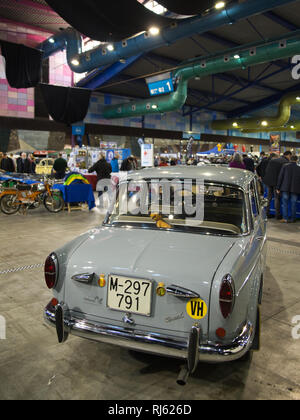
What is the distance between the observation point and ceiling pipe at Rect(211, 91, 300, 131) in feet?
62.7

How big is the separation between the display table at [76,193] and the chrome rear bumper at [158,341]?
7.98 meters

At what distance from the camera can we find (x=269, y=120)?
2070cm

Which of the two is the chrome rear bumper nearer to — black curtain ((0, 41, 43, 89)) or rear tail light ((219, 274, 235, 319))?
rear tail light ((219, 274, 235, 319))

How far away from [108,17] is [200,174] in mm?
6067

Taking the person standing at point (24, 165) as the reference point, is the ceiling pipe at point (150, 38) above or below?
above

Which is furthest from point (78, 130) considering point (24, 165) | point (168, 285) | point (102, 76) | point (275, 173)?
point (168, 285)

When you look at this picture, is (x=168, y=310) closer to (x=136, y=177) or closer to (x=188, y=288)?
(x=188, y=288)

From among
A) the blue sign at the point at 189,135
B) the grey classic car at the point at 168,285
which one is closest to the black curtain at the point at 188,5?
the grey classic car at the point at 168,285

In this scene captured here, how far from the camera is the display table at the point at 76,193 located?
10.1 metres

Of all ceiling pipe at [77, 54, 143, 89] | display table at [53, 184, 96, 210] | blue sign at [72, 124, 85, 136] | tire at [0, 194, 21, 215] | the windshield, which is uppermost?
ceiling pipe at [77, 54, 143, 89]

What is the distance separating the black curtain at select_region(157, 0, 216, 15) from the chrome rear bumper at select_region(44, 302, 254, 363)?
21.5 ft

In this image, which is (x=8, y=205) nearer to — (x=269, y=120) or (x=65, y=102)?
(x=65, y=102)

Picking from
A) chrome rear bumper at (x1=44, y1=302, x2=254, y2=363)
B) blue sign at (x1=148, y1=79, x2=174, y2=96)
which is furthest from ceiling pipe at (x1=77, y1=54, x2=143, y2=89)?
chrome rear bumper at (x1=44, y1=302, x2=254, y2=363)

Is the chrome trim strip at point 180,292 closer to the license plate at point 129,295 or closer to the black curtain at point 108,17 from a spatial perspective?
the license plate at point 129,295
